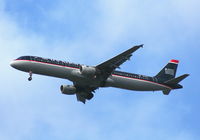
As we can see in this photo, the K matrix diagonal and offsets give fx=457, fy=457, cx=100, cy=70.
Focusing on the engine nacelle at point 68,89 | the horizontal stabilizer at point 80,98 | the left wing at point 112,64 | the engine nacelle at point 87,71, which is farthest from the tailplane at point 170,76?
the engine nacelle at point 68,89

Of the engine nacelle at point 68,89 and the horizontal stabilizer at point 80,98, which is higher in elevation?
the engine nacelle at point 68,89

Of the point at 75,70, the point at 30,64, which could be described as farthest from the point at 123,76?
the point at 30,64

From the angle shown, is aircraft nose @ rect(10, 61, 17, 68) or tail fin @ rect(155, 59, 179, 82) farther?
tail fin @ rect(155, 59, 179, 82)

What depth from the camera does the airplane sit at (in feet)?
217

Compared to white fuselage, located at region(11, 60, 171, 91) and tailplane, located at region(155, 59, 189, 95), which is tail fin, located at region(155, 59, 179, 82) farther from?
white fuselage, located at region(11, 60, 171, 91)

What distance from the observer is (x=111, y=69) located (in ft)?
224

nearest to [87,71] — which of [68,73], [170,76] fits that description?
[68,73]

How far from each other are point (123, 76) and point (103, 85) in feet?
11.4

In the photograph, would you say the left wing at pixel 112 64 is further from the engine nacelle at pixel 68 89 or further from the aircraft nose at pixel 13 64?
the aircraft nose at pixel 13 64

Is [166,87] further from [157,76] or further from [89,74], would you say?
[89,74]

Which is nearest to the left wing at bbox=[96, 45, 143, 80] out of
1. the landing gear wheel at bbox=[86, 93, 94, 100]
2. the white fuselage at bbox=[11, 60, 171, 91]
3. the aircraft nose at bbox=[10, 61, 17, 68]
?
the white fuselage at bbox=[11, 60, 171, 91]

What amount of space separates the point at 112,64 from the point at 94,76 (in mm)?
3276

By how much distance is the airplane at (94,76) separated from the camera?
6606cm

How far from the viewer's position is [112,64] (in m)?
67.6
